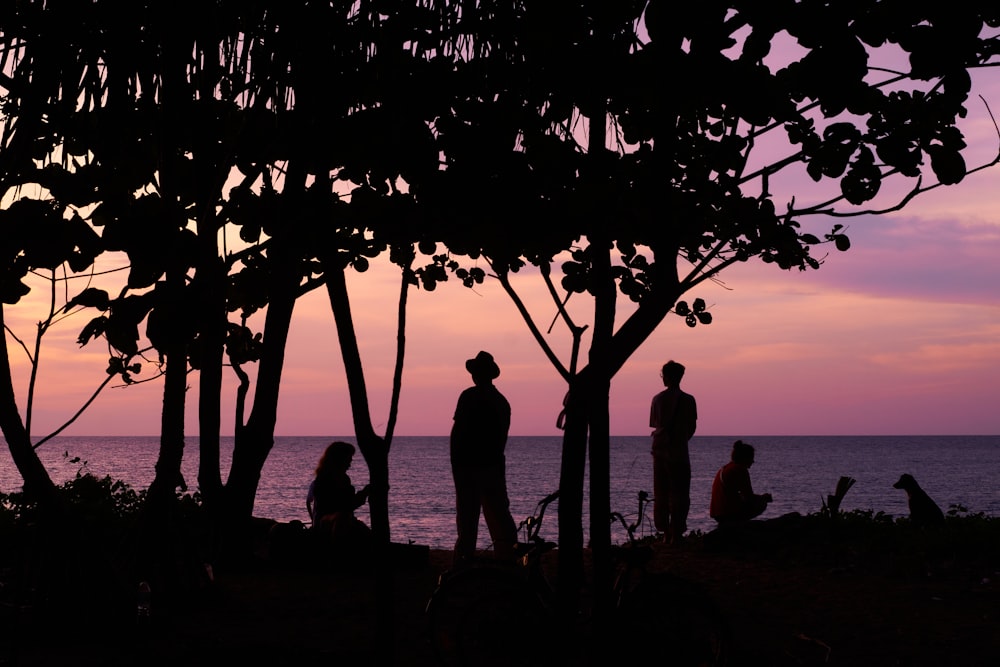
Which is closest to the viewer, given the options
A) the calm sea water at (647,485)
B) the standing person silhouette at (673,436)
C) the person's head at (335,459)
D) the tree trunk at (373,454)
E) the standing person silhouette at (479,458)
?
the tree trunk at (373,454)

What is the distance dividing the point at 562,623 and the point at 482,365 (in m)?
4.15

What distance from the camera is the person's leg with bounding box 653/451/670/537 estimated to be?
11625 mm

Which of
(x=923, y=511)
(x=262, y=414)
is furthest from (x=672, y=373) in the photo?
(x=262, y=414)

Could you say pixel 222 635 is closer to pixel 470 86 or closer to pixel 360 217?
pixel 360 217

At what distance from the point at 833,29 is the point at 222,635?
567cm

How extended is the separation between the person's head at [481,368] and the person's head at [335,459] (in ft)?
5.07

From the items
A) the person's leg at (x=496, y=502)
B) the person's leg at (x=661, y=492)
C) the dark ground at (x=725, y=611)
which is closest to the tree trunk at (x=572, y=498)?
the dark ground at (x=725, y=611)

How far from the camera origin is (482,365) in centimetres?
972

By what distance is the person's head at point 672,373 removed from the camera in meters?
11.6

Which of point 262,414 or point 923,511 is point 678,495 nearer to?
point 923,511

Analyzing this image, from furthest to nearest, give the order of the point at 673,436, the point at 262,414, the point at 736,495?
the point at 736,495, the point at 673,436, the point at 262,414

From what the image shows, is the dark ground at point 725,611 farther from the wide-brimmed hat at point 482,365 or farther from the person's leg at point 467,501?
the wide-brimmed hat at point 482,365

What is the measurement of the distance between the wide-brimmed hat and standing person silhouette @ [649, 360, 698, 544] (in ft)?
8.69

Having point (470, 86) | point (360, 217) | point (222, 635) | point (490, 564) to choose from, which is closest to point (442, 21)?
point (470, 86)
